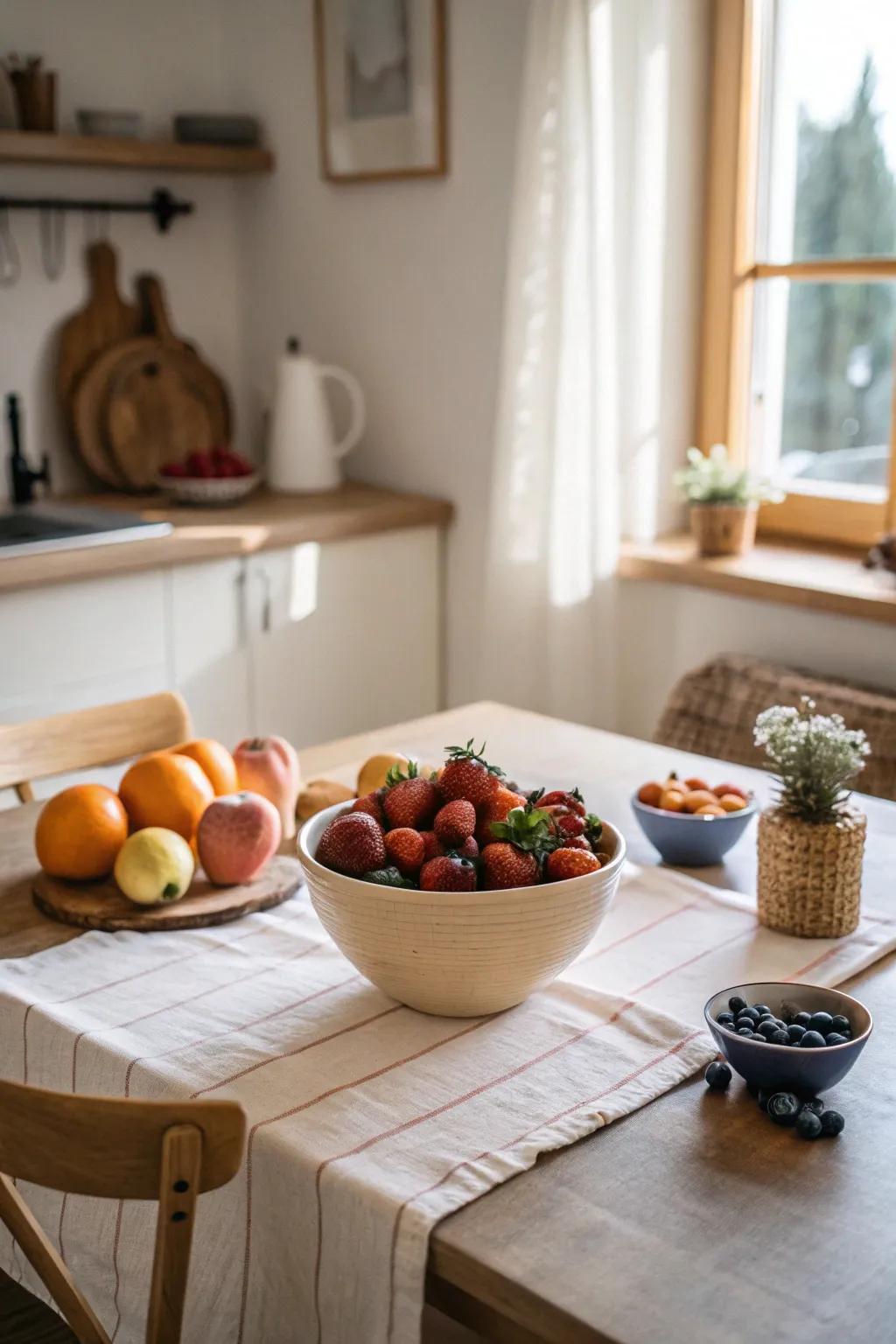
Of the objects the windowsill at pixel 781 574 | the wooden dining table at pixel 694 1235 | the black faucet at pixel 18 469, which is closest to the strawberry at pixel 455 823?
the wooden dining table at pixel 694 1235

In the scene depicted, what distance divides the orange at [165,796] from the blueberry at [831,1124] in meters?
0.73

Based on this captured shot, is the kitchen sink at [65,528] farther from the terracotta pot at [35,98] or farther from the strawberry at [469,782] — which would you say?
the strawberry at [469,782]

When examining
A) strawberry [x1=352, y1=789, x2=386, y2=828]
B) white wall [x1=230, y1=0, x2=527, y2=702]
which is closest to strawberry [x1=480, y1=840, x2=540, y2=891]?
strawberry [x1=352, y1=789, x2=386, y2=828]

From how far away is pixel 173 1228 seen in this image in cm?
97

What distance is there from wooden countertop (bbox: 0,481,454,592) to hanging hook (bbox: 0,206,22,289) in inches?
19.9

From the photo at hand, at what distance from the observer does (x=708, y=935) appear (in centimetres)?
143

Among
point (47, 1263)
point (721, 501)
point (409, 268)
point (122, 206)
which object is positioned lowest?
point (47, 1263)

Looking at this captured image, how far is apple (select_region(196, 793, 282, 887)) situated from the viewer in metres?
1.48

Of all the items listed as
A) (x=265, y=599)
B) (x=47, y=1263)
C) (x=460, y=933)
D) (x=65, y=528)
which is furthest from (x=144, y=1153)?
(x=65, y=528)

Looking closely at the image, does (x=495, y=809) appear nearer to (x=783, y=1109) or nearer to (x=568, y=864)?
(x=568, y=864)

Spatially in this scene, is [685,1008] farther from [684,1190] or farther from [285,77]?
[285,77]

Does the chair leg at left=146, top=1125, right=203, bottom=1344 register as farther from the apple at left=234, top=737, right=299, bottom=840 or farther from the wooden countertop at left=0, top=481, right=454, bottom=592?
the wooden countertop at left=0, top=481, right=454, bottom=592

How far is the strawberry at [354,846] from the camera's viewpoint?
121 centimetres

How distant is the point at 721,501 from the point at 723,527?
5 centimetres
